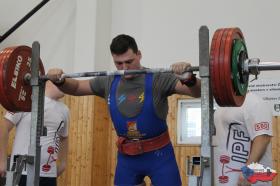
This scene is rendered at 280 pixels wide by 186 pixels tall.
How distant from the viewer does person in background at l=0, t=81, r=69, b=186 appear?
3.16 meters

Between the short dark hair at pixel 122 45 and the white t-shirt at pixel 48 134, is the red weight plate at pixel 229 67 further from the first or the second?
the white t-shirt at pixel 48 134

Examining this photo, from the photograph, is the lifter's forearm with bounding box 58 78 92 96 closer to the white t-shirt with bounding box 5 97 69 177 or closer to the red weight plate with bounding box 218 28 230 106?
the white t-shirt with bounding box 5 97 69 177

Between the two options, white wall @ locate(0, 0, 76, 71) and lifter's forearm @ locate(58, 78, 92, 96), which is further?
white wall @ locate(0, 0, 76, 71)

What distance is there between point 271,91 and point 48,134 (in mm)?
2631

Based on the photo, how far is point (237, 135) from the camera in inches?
109

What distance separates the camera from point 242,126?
9.09 feet

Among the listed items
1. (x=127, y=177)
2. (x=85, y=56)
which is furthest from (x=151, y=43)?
(x=127, y=177)

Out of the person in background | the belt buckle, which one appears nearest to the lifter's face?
the belt buckle

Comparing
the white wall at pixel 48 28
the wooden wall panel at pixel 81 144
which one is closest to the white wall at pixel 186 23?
the white wall at pixel 48 28

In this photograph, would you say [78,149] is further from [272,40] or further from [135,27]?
[272,40]

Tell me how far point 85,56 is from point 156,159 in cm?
334

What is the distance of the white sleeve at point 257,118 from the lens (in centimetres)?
270

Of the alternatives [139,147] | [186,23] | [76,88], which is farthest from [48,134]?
[186,23]

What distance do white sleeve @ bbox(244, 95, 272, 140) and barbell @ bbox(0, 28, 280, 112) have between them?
1.42 feet
